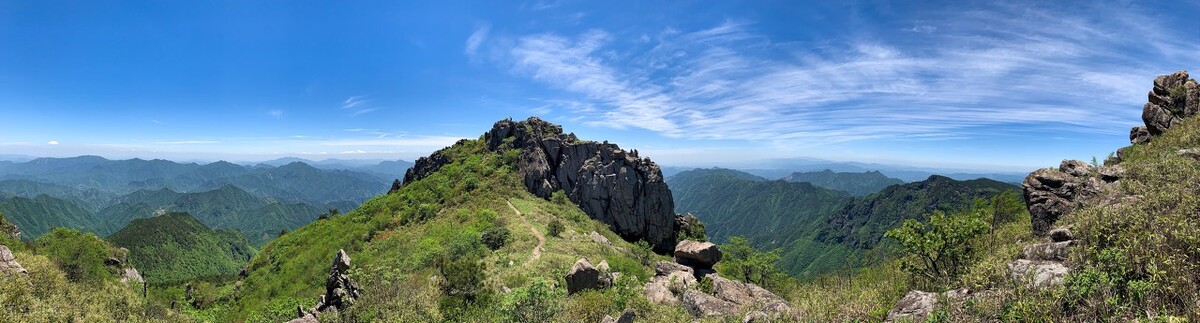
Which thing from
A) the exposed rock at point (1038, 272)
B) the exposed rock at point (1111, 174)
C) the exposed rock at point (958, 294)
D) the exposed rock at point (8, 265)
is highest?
the exposed rock at point (1111, 174)

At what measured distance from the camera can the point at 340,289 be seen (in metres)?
29.8

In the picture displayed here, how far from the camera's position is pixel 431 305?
25844mm

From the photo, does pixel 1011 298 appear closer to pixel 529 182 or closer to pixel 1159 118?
pixel 1159 118

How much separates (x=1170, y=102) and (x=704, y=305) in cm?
4487

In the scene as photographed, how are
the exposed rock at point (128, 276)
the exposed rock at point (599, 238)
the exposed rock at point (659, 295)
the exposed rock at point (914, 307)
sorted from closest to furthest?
the exposed rock at point (914, 307)
the exposed rock at point (659, 295)
the exposed rock at point (128, 276)
the exposed rock at point (599, 238)

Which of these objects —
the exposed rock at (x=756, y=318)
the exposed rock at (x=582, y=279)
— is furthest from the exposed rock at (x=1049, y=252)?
the exposed rock at (x=582, y=279)

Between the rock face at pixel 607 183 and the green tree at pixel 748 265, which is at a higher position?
the rock face at pixel 607 183

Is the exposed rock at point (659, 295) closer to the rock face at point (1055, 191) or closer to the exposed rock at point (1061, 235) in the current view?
the exposed rock at point (1061, 235)

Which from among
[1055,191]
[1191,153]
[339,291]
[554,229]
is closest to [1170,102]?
[1191,153]

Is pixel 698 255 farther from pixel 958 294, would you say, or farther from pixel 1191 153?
pixel 1191 153

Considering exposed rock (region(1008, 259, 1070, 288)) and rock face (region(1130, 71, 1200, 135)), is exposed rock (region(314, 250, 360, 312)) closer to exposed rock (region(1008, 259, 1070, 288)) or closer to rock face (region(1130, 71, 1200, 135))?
exposed rock (region(1008, 259, 1070, 288))

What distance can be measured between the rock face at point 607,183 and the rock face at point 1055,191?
195 feet

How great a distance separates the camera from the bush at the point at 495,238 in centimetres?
5212

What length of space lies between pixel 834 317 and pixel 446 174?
88795 mm
